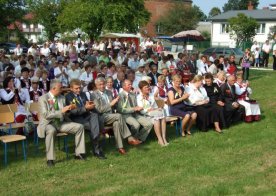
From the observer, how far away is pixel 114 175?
6.14 m

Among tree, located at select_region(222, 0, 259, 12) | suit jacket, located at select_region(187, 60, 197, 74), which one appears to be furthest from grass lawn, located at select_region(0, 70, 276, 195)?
tree, located at select_region(222, 0, 259, 12)

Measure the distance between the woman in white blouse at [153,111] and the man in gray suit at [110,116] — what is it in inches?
18.0

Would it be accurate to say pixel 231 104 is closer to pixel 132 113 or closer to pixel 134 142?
pixel 132 113

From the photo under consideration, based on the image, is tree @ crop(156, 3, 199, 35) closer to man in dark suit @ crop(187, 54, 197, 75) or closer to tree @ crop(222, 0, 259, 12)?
tree @ crop(222, 0, 259, 12)

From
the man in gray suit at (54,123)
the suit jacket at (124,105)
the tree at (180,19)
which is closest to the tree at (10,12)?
the suit jacket at (124,105)

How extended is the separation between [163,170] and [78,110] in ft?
5.95

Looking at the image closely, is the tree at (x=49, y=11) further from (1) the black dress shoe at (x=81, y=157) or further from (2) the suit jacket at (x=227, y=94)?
(1) the black dress shoe at (x=81, y=157)

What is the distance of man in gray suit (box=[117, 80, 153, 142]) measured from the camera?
7781 mm

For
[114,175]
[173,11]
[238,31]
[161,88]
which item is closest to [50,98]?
[114,175]

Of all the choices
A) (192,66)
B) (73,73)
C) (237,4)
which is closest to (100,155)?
(73,73)

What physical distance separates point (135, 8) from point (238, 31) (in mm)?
22650

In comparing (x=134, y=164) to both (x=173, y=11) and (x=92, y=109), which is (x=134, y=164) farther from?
(x=173, y=11)

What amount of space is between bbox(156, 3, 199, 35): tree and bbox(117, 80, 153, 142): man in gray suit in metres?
48.5

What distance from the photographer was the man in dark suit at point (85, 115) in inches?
277
